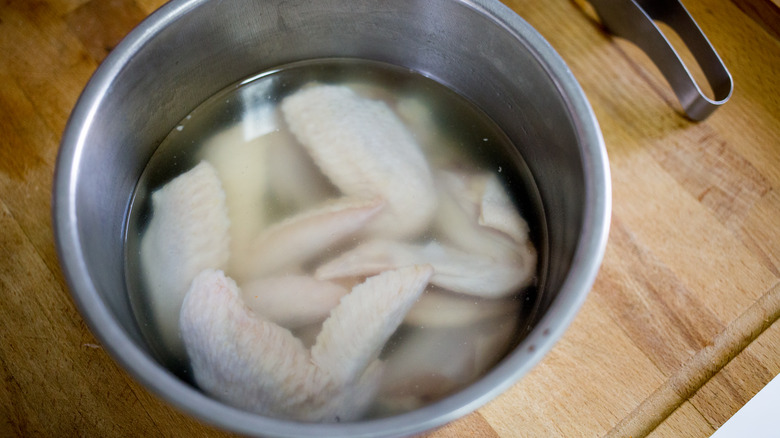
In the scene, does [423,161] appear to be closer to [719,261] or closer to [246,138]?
[246,138]

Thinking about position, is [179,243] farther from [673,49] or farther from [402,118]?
[673,49]

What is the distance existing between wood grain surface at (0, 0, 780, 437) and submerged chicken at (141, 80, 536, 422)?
3.7 inches

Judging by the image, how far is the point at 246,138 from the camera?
82 cm

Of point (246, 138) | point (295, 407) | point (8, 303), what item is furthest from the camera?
point (246, 138)

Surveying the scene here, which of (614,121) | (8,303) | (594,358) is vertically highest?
(614,121)

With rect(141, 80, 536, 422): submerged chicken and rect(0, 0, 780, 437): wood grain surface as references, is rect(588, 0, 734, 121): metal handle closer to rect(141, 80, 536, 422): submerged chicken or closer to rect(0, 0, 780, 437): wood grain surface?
rect(0, 0, 780, 437): wood grain surface

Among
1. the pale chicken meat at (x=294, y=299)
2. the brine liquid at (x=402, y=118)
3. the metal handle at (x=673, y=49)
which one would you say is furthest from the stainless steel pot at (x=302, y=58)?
the metal handle at (x=673, y=49)

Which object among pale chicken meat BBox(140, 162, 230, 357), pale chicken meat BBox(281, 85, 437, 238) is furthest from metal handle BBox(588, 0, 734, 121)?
pale chicken meat BBox(140, 162, 230, 357)

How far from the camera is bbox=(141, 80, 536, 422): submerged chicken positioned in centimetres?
62

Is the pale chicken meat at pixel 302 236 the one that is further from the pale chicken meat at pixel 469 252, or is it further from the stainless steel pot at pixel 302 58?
the stainless steel pot at pixel 302 58

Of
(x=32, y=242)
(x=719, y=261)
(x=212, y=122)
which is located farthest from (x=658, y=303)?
(x=32, y=242)

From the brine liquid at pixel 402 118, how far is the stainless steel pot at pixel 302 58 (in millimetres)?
16

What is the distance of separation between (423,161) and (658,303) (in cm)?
35

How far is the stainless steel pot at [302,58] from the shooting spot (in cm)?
50
